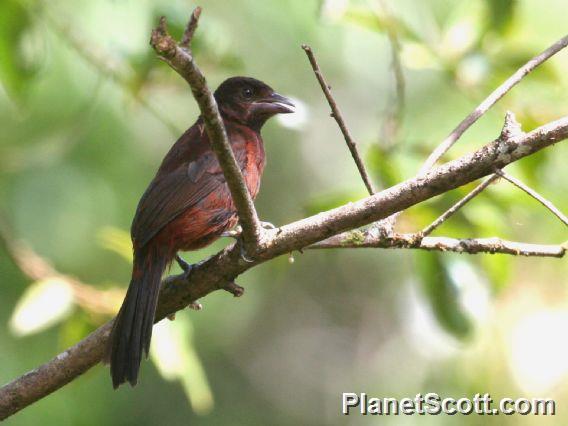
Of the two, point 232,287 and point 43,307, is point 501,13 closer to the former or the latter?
point 232,287

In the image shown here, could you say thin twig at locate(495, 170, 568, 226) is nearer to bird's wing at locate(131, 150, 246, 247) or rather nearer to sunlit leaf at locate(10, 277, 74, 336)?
bird's wing at locate(131, 150, 246, 247)

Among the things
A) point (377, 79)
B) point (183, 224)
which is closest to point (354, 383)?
point (377, 79)

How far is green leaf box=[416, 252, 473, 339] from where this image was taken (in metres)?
3.49

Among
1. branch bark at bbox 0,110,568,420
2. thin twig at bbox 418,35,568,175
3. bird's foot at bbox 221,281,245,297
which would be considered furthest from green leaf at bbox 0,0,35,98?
thin twig at bbox 418,35,568,175

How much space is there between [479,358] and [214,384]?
3.88m

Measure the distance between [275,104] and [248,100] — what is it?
8.1 inches

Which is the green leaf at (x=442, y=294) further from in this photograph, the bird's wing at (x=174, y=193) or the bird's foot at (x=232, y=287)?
the bird's wing at (x=174, y=193)

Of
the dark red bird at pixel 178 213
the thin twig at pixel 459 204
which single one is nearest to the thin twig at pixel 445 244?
the thin twig at pixel 459 204

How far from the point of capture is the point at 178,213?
153 inches

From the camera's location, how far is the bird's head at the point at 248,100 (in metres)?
4.54

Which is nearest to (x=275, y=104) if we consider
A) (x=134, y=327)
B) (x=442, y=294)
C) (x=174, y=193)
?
(x=174, y=193)

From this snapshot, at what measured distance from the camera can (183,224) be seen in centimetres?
392

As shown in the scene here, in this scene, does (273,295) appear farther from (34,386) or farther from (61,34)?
(34,386)

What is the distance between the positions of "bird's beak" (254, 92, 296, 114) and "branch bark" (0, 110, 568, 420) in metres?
1.18
